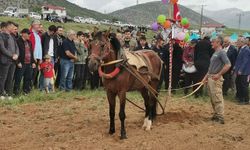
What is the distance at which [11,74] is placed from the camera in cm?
Result: 1088

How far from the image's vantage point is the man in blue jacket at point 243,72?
1312 centimetres

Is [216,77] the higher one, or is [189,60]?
[189,60]

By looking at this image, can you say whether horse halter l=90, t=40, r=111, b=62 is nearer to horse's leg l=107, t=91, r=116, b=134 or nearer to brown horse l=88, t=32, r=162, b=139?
brown horse l=88, t=32, r=162, b=139

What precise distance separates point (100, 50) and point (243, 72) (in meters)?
7.65

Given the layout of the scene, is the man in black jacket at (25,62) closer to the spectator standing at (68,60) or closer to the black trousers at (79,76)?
the spectator standing at (68,60)

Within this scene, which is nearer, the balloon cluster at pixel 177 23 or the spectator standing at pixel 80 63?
the balloon cluster at pixel 177 23

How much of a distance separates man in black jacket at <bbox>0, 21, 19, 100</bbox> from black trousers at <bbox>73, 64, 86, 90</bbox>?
264 cm

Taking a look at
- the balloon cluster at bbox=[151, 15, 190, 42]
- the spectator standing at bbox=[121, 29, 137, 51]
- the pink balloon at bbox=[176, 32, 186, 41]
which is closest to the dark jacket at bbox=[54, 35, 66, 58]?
the spectator standing at bbox=[121, 29, 137, 51]

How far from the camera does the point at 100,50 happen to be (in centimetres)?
699

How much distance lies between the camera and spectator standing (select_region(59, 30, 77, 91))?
12.5 m

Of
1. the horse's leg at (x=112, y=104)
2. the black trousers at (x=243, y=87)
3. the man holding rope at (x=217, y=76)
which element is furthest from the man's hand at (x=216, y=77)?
the black trousers at (x=243, y=87)

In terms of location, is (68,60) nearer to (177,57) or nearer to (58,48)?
(58,48)

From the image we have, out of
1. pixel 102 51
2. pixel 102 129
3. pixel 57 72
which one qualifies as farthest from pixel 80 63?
pixel 102 51

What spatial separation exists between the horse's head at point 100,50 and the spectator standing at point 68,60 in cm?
537
